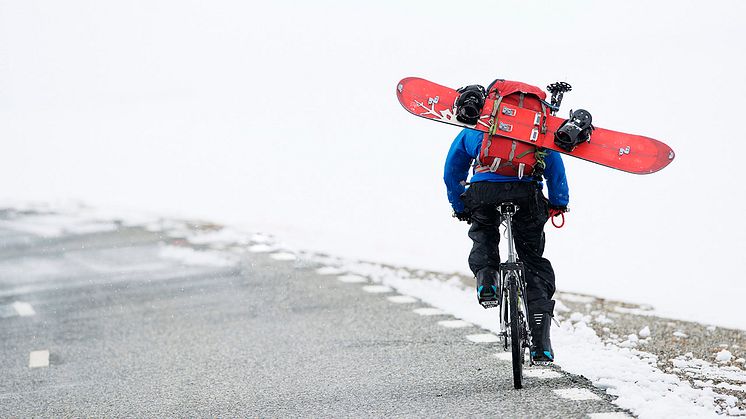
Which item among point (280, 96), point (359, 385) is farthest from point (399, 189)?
point (359, 385)

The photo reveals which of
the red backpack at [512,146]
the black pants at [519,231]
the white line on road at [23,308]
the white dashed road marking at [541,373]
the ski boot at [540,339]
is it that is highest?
the red backpack at [512,146]

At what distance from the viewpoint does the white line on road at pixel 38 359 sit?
8703mm

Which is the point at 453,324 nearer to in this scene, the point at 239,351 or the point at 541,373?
the point at 239,351

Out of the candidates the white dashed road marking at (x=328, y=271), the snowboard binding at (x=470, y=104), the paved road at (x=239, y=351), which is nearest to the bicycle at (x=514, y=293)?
the paved road at (x=239, y=351)

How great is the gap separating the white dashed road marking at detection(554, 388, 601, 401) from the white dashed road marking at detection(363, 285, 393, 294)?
481cm

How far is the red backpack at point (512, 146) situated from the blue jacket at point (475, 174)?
8cm

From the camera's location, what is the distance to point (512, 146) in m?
6.00

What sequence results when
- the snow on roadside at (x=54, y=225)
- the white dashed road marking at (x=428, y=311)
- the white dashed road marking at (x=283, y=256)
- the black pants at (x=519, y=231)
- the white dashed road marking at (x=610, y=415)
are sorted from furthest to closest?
the snow on roadside at (x=54, y=225)
the white dashed road marking at (x=283, y=256)
the white dashed road marking at (x=428, y=311)
the black pants at (x=519, y=231)
the white dashed road marking at (x=610, y=415)

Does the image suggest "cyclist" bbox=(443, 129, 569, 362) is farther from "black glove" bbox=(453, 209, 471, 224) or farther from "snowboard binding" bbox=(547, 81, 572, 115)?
"snowboard binding" bbox=(547, 81, 572, 115)

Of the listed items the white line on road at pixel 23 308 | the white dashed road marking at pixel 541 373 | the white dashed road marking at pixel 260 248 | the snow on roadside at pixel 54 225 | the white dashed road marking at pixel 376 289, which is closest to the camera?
the white dashed road marking at pixel 541 373

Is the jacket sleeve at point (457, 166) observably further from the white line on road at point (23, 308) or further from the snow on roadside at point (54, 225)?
the snow on roadside at point (54, 225)

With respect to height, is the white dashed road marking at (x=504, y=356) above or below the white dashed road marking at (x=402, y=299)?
above

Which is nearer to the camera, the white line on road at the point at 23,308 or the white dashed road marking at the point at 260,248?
the white line on road at the point at 23,308

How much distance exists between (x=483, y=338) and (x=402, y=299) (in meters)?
2.28
